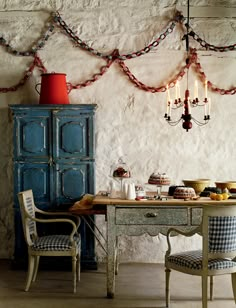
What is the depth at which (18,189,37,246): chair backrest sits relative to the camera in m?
4.89

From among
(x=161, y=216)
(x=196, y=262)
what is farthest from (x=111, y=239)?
(x=196, y=262)

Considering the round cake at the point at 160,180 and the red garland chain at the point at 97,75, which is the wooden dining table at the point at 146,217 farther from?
the red garland chain at the point at 97,75

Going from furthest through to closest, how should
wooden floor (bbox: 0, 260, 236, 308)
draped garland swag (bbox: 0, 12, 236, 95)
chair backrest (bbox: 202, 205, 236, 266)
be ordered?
draped garland swag (bbox: 0, 12, 236, 95) → wooden floor (bbox: 0, 260, 236, 308) → chair backrest (bbox: 202, 205, 236, 266)

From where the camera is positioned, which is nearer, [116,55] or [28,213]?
[28,213]

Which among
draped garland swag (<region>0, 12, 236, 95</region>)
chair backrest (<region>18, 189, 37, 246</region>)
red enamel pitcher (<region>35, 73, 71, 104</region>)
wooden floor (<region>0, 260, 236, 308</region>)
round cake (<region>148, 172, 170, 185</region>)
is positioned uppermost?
draped garland swag (<region>0, 12, 236, 95</region>)

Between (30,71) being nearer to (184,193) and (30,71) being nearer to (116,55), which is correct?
(116,55)

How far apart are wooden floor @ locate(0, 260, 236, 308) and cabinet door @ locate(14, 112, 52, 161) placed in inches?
51.8

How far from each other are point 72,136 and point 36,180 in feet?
2.11

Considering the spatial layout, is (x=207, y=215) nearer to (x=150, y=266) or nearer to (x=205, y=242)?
(x=205, y=242)

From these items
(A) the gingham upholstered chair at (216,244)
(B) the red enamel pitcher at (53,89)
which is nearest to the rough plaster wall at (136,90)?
(B) the red enamel pitcher at (53,89)

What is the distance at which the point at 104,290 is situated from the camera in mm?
4914

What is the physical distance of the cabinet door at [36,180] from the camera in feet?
18.5

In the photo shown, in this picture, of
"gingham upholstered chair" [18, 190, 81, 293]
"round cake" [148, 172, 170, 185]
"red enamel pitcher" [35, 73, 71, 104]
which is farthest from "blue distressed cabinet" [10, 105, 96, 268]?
"round cake" [148, 172, 170, 185]

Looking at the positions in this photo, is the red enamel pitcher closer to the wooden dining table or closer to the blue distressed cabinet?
the blue distressed cabinet
